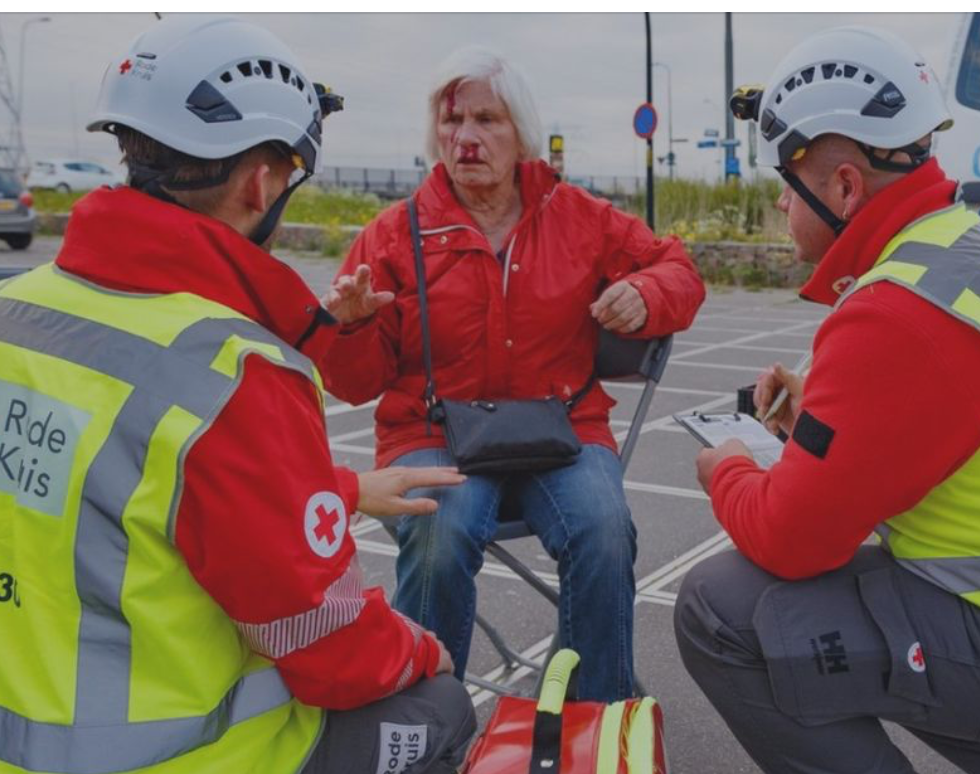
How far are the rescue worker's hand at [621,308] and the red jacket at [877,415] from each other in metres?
0.97

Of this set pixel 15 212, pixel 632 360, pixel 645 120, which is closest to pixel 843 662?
pixel 632 360

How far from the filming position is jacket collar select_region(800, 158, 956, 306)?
82.8 inches

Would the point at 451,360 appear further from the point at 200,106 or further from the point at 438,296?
the point at 200,106

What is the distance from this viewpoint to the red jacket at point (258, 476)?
1560 millimetres

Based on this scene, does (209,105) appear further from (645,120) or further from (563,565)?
(645,120)

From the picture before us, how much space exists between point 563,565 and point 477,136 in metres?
1.20

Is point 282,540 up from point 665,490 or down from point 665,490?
up

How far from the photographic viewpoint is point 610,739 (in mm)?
1983

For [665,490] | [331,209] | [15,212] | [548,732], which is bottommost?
[665,490]

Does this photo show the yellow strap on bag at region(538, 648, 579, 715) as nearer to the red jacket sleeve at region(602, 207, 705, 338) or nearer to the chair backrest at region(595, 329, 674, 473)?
the chair backrest at region(595, 329, 674, 473)

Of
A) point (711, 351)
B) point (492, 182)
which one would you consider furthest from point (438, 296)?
point (711, 351)

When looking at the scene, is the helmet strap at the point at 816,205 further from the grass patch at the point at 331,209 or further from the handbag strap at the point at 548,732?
the grass patch at the point at 331,209

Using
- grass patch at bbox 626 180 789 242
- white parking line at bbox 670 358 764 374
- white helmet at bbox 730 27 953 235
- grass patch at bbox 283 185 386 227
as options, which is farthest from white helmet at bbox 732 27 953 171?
grass patch at bbox 283 185 386 227

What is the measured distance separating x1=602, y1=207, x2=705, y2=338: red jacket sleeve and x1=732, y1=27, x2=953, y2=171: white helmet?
0.88m
